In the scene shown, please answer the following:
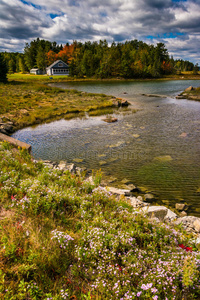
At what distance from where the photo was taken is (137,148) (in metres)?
15.5

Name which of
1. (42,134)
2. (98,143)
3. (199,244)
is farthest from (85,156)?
(199,244)

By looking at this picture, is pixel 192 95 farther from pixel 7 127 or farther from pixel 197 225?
pixel 197 225

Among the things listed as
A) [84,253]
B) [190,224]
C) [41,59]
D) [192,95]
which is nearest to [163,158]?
[190,224]

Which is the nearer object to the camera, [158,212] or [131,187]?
[158,212]

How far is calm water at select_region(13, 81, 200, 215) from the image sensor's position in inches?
416

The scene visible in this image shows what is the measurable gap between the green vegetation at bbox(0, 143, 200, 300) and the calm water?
15.2 ft

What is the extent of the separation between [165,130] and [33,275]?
19845 millimetres

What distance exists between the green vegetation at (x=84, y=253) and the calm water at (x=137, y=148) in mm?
4632

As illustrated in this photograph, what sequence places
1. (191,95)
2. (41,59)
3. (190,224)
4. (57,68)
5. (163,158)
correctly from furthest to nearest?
(41,59), (57,68), (191,95), (163,158), (190,224)

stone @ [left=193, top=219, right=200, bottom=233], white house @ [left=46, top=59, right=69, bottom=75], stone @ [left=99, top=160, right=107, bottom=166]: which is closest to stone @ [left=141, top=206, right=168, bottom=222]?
stone @ [left=193, top=219, right=200, bottom=233]

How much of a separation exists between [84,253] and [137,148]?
1235cm

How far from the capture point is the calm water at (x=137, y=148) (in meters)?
10.6

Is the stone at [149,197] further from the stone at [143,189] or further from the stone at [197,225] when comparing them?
the stone at [197,225]

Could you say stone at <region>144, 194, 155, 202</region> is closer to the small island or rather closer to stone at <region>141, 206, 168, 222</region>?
stone at <region>141, 206, 168, 222</region>
